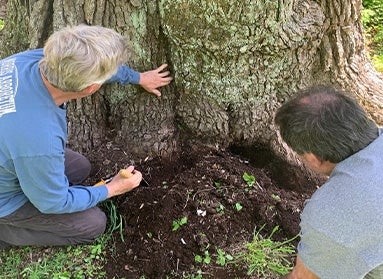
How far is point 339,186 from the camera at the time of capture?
2076 mm

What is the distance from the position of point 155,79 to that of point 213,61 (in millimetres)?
367

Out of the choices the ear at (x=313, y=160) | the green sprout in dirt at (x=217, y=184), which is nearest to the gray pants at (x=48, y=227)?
the green sprout in dirt at (x=217, y=184)

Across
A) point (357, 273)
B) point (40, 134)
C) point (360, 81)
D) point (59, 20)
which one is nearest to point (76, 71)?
point (40, 134)

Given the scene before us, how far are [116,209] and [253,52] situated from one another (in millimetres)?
1218

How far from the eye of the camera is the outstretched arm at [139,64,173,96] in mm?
3162

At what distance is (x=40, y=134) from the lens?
8.00ft

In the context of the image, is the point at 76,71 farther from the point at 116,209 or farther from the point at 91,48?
the point at 116,209

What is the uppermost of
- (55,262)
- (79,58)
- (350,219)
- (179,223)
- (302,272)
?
(79,58)

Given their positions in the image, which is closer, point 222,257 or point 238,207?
point 222,257

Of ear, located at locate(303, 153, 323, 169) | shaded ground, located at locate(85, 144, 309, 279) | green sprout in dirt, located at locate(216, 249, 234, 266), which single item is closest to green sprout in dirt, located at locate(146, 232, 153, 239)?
→ shaded ground, located at locate(85, 144, 309, 279)

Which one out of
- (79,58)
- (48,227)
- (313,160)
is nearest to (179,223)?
(48,227)

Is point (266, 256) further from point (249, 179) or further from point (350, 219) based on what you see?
point (350, 219)

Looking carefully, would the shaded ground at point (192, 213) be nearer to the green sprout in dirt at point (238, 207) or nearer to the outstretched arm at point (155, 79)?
the green sprout in dirt at point (238, 207)

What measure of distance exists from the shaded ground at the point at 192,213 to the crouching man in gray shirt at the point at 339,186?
0.73 metres
